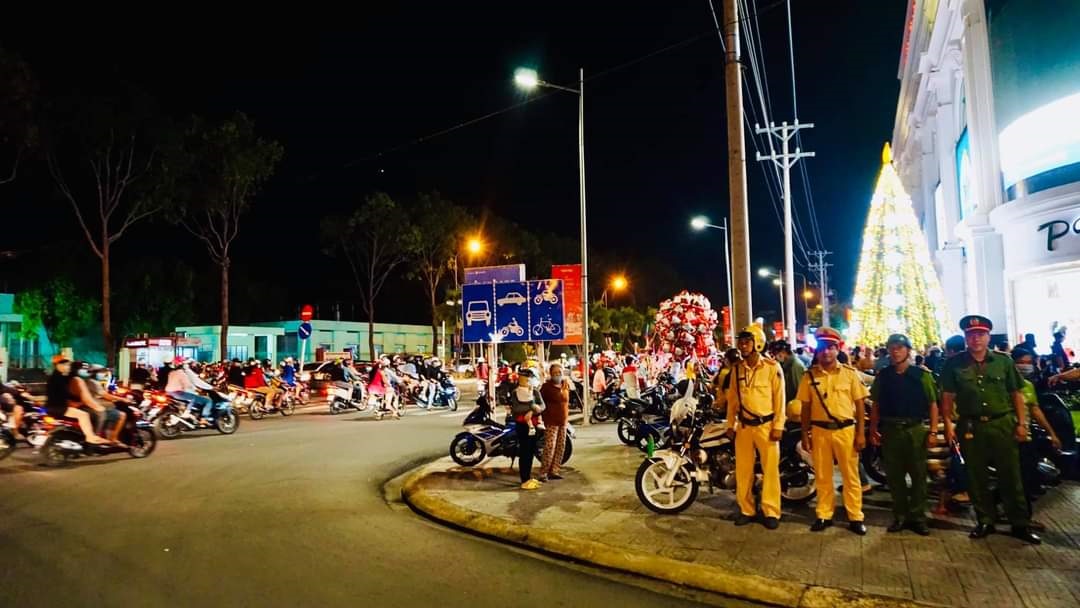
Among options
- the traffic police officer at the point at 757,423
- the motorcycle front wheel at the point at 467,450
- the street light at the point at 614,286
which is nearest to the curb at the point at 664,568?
the traffic police officer at the point at 757,423

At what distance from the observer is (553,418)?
998 centimetres

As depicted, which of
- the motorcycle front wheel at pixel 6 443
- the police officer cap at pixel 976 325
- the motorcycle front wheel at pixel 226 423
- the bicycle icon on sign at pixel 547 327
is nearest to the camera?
the police officer cap at pixel 976 325

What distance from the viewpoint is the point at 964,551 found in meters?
6.25

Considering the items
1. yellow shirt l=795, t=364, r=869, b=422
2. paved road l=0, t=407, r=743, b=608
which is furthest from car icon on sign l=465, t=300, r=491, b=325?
yellow shirt l=795, t=364, r=869, b=422

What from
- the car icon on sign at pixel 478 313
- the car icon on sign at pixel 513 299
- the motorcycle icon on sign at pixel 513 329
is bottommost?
the motorcycle icon on sign at pixel 513 329

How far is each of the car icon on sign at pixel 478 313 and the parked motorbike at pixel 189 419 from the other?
604 centimetres

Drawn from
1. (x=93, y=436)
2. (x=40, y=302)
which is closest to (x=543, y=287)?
(x=93, y=436)

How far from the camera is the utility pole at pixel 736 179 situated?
34.8 feet

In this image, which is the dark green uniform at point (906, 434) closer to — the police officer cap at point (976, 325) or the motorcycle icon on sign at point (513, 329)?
the police officer cap at point (976, 325)

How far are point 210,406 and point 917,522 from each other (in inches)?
588

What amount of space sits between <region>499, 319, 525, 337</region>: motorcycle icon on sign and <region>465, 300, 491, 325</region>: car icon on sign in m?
0.44

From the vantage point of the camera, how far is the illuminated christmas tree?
1903cm

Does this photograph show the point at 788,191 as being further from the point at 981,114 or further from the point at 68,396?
the point at 68,396

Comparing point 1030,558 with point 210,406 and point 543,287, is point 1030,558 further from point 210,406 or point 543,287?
point 210,406
